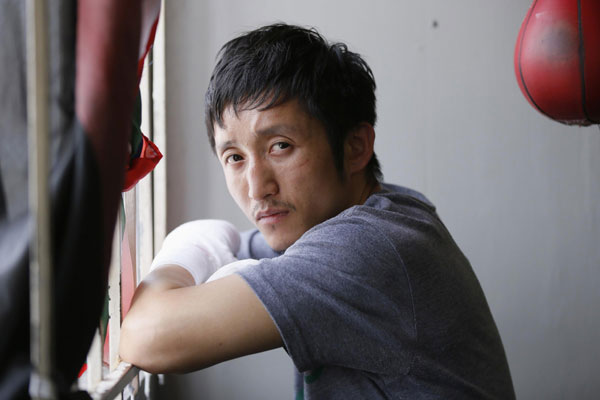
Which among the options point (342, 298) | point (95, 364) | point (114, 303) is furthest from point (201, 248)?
point (342, 298)

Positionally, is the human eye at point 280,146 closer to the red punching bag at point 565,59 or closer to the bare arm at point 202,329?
the bare arm at point 202,329

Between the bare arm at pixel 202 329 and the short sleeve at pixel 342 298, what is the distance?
0.02 metres

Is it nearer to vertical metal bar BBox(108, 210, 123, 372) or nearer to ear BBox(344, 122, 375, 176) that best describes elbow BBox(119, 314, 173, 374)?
vertical metal bar BBox(108, 210, 123, 372)

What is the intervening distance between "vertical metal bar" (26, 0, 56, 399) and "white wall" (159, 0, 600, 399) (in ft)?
4.43

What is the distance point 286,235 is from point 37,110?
0.66 metres

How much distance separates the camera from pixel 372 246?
30.0 inches

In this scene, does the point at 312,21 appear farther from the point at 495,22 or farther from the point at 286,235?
the point at 286,235

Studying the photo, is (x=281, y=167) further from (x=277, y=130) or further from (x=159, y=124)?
(x=159, y=124)

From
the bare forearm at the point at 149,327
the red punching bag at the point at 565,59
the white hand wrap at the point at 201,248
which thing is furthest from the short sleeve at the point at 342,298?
the red punching bag at the point at 565,59

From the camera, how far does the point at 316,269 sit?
2.37ft

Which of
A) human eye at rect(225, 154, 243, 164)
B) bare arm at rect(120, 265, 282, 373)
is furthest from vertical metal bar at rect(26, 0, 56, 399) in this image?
human eye at rect(225, 154, 243, 164)

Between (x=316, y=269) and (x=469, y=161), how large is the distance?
1.24 meters

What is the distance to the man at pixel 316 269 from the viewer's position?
70 cm

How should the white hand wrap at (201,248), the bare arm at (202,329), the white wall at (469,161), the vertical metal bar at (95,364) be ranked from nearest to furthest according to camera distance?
the bare arm at (202,329) < the vertical metal bar at (95,364) < the white hand wrap at (201,248) < the white wall at (469,161)
